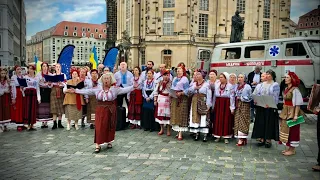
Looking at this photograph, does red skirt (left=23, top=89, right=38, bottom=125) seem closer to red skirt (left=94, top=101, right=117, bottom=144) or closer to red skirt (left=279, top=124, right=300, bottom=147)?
red skirt (left=94, top=101, right=117, bottom=144)

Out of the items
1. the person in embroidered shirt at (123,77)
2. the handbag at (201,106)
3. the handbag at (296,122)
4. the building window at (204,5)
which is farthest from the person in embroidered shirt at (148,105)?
the building window at (204,5)

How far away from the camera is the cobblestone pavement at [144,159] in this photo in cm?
630

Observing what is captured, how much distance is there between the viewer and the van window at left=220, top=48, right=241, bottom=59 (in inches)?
680

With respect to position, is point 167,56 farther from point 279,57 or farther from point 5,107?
point 5,107

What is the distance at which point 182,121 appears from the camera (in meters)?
9.68

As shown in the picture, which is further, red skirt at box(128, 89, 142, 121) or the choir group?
red skirt at box(128, 89, 142, 121)

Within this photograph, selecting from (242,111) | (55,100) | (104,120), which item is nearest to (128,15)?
(55,100)

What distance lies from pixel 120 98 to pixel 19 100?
10.7ft

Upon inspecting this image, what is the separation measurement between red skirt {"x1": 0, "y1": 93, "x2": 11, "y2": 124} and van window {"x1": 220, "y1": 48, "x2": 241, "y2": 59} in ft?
37.5

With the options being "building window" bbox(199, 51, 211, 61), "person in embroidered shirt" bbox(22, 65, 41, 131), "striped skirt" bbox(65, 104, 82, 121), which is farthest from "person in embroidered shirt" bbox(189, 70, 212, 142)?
"building window" bbox(199, 51, 211, 61)

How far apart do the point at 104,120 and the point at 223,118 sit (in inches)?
134

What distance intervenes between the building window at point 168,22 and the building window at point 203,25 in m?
3.64

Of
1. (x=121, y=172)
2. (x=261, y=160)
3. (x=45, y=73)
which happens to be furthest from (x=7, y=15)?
(x=45, y=73)

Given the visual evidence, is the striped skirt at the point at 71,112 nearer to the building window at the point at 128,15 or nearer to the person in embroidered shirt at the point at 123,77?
the person in embroidered shirt at the point at 123,77
